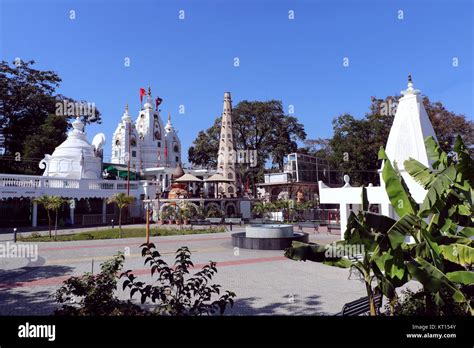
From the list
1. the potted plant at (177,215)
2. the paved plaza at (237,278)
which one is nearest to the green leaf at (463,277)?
the paved plaza at (237,278)

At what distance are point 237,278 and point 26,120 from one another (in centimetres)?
4540

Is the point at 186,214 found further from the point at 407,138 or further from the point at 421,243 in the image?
the point at 421,243

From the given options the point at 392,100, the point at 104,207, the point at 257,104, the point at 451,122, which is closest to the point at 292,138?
the point at 257,104

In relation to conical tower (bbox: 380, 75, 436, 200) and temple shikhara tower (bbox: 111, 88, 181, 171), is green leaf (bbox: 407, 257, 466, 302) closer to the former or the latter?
conical tower (bbox: 380, 75, 436, 200)

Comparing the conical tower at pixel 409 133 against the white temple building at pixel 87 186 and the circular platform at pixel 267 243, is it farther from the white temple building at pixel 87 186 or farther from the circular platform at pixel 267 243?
the white temple building at pixel 87 186

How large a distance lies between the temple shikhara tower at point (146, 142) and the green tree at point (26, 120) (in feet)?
44.6

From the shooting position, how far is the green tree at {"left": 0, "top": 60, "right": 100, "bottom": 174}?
39938mm

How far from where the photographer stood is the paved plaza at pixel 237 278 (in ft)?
26.1

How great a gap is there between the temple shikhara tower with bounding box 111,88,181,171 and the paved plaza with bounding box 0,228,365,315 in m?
43.0

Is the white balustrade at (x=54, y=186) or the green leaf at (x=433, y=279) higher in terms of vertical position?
the white balustrade at (x=54, y=186)

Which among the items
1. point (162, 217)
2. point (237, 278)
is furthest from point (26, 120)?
point (237, 278)

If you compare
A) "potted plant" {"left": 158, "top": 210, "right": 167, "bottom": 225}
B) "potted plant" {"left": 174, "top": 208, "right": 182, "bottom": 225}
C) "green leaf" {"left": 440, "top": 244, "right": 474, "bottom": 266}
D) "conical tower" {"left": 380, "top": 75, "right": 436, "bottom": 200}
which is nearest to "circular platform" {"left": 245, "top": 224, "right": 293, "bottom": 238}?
"conical tower" {"left": 380, "top": 75, "right": 436, "bottom": 200}

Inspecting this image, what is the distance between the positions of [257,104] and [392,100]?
25.5 metres

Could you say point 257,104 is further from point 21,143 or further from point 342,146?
Result: point 21,143
